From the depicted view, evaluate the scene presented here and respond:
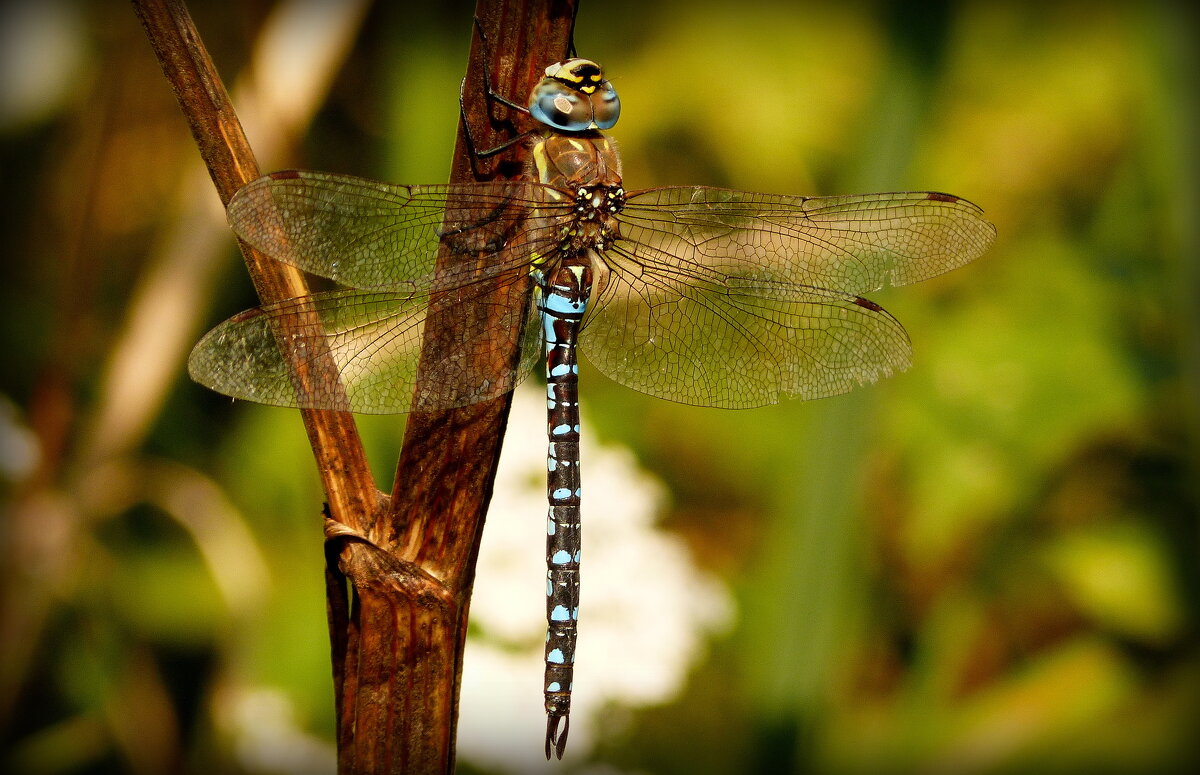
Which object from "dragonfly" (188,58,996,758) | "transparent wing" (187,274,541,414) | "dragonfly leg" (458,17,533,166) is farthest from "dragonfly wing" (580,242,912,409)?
"dragonfly leg" (458,17,533,166)

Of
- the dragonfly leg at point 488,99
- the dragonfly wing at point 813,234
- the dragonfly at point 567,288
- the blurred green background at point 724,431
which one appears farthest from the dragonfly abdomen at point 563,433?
the blurred green background at point 724,431

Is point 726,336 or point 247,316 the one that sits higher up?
point 726,336

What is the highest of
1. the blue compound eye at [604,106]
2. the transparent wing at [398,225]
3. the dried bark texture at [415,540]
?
the blue compound eye at [604,106]

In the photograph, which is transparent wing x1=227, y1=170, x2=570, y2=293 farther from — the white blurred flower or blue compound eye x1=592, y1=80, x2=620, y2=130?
the white blurred flower

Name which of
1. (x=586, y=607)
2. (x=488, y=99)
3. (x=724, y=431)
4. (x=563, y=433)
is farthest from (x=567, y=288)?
(x=724, y=431)

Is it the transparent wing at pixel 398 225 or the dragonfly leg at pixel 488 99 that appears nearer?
the dragonfly leg at pixel 488 99

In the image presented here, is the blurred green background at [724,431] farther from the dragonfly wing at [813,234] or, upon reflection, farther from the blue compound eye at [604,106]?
the blue compound eye at [604,106]

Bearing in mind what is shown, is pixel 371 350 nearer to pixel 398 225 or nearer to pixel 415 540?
pixel 398 225
